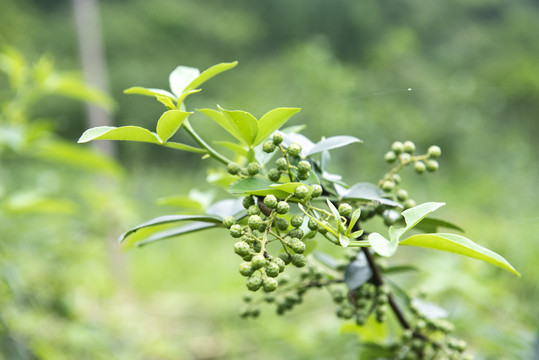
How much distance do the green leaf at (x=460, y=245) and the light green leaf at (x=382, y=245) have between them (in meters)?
0.01

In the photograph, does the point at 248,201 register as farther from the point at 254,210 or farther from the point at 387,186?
the point at 387,186

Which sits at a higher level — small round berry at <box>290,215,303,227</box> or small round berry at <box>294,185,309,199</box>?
small round berry at <box>294,185,309,199</box>

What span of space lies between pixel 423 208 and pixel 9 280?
22.6 inches

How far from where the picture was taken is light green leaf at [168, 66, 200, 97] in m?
0.41

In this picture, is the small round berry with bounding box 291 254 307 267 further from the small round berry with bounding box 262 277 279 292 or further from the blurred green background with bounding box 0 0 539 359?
the blurred green background with bounding box 0 0 539 359

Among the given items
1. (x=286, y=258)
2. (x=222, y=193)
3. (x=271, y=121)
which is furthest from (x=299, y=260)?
(x=222, y=193)

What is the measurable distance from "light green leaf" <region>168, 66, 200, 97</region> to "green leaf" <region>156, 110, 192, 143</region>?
43mm

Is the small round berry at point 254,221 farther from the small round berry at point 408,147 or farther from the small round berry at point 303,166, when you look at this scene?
the small round berry at point 408,147

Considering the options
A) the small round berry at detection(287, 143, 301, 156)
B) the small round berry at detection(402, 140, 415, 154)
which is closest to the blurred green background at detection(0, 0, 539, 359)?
the small round berry at detection(402, 140, 415, 154)

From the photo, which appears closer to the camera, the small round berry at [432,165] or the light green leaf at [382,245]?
the light green leaf at [382,245]

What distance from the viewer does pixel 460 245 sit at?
0.30 meters

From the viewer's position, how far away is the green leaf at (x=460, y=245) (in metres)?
0.29

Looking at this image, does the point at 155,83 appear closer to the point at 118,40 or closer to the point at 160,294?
the point at 118,40

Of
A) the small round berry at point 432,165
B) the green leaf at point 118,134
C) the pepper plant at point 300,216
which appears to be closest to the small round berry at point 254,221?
the pepper plant at point 300,216
